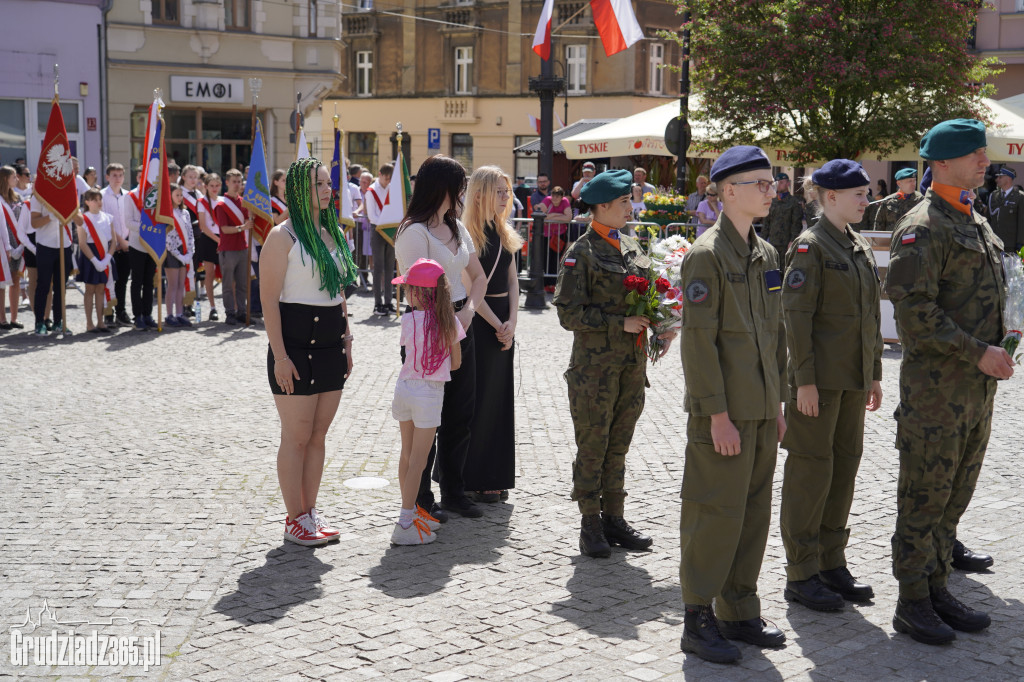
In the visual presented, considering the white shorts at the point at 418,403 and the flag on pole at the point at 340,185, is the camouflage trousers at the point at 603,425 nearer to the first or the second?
the white shorts at the point at 418,403

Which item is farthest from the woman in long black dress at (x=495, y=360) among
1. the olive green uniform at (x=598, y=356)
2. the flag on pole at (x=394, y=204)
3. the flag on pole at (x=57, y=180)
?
the flag on pole at (x=394, y=204)

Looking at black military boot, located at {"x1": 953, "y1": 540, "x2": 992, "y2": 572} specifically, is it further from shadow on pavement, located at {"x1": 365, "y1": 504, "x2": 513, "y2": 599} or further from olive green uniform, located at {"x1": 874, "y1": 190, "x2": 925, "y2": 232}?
olive green uniform, located at {"x1": 874, "y1": 190, "x2": 925, "y2": 232}

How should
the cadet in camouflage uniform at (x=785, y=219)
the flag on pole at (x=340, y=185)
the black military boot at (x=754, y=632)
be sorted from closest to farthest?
1. the black military boot at (x=754, y=632)
2. the flag on pole at (x=340, y=185)
3. the cadet in camouflage uniform at (x=785, y=219)

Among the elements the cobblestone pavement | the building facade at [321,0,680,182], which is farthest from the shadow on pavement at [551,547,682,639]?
the building facade at [321,0,680,182]

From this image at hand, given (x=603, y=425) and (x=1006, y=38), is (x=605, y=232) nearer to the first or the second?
(x=603, y=425)

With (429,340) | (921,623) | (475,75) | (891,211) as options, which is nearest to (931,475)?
(921,623)

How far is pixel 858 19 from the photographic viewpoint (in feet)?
63.5

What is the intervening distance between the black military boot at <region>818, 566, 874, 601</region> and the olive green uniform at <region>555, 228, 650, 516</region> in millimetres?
1238

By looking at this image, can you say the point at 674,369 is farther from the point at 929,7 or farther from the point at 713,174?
the point at 929,7

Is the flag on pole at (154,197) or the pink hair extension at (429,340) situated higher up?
the flag on pole at (154,197)

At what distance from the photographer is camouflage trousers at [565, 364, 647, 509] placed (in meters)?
6.07

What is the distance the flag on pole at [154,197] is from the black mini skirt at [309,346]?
9266 mm

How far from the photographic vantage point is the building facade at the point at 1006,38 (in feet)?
105

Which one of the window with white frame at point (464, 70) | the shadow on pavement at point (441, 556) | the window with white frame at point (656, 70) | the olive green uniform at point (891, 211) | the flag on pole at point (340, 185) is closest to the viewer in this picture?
the shadow on pavement at point (441, 556)
